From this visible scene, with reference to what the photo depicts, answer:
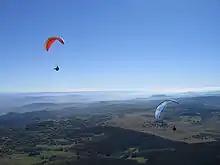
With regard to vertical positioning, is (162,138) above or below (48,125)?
below

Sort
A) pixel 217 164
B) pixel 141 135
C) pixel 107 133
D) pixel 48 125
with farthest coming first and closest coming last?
1. pixel 48 125
2. pixel 107 133
3. pixel 141 135
4. pixel 217 164

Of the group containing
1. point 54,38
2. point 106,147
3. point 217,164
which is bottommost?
point 217,164

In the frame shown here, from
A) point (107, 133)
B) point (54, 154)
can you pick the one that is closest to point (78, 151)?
point (54, 154)

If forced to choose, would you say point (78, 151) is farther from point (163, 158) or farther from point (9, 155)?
point (163, 158)

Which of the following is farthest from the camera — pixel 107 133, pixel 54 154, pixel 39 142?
pixel 39 142

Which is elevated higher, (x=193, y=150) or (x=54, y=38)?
(x=54, y=38)

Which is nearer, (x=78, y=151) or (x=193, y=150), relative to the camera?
(x=193, y=150)

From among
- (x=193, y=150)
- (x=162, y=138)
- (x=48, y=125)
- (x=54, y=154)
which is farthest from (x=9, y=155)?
(x=48, y=125)

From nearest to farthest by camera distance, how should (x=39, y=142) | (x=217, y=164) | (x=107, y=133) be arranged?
(x=217, y=164) → (x=107, y=133) → (x=39, y=142)

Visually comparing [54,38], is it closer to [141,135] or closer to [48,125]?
[141,135]
